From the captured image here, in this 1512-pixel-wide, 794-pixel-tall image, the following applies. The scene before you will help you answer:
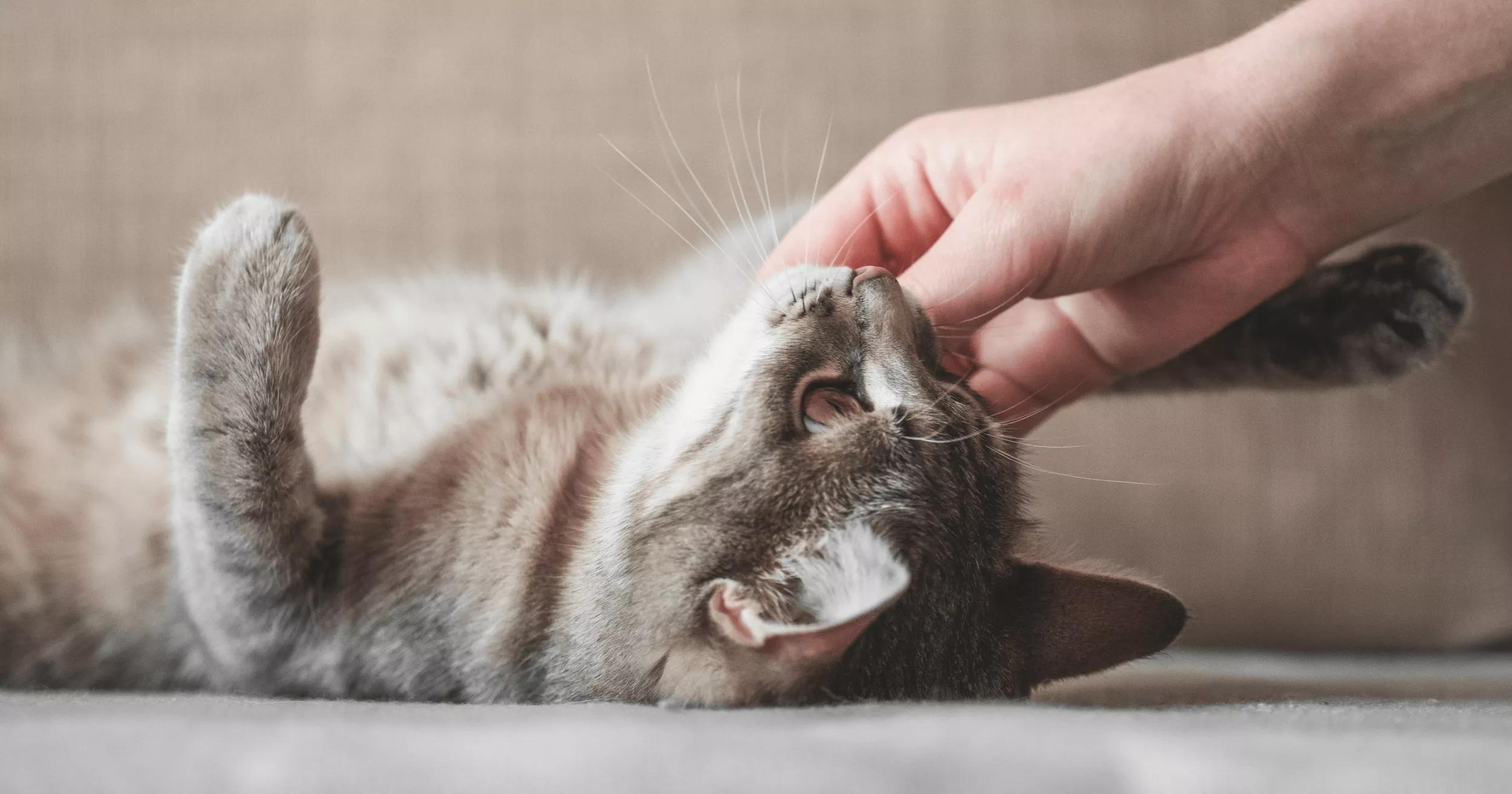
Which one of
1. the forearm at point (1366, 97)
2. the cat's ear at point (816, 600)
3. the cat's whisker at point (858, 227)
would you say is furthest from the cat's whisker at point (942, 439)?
the forearm at point (1366, 97)

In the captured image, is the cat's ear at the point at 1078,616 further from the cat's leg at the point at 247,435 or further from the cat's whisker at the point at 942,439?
the cat's leg at the point at 247,435

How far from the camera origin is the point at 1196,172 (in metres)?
1.11

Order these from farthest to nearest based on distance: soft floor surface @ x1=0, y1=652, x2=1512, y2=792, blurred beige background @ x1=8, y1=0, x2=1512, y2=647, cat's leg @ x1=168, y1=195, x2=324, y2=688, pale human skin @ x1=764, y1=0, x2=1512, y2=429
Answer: blurred beige background @ x1=8, y1=0, x2=1512, y2=647
pale human skin @ x1=764, y1=0, x2=1512, y2=429
cat's leg @ x1=168, y1=195, x2=324, y2=688
soft floor surface @ x1=0, y1=652, x2=1512, y2=792

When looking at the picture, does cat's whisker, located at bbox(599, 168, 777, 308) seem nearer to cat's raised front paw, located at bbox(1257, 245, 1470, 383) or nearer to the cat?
the cat

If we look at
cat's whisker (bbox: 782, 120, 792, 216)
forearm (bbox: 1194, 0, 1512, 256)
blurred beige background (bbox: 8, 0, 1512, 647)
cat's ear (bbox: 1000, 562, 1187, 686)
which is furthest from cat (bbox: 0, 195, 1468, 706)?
cat's whisker (bbox: 782, 120, 792, 216)

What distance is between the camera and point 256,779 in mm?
617

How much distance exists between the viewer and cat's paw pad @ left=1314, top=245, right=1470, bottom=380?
120 cm

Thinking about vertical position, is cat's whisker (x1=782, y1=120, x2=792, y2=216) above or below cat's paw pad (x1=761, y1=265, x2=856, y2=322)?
above

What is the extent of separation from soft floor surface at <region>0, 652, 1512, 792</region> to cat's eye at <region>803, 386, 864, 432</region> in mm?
294

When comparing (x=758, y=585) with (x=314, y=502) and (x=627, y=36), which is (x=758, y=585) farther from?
(x=627, y=36)

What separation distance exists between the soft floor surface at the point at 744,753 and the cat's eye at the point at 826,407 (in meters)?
0.29

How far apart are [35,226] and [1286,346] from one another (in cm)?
185

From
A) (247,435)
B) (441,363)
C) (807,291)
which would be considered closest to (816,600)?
(807,291)

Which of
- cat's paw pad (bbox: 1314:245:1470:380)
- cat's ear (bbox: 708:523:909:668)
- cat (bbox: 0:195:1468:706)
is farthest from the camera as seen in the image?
cat's paw pad (bbox: 1314:245:1470:380)
